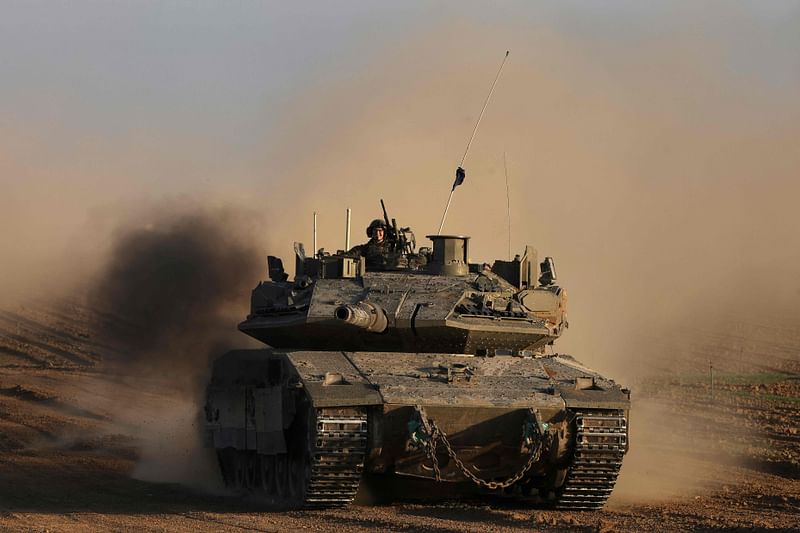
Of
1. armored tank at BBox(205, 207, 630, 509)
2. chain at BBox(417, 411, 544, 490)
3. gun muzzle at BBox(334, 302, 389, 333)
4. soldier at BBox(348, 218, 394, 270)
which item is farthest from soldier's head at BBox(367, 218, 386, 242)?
chain at BBox(417, 411, 544, 490)

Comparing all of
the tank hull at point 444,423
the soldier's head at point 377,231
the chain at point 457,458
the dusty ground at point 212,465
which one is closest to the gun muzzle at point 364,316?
the tank hull at point 444,423

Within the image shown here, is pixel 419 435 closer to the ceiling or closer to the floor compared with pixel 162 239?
closer to the floor

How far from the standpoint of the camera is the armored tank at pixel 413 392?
17.6 meters

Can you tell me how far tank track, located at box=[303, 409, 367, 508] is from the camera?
17.2 metres

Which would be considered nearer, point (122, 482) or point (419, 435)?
point (419, 435)

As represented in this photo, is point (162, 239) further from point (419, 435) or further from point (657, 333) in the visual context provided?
point (657, 333)

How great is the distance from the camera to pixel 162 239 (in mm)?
31109

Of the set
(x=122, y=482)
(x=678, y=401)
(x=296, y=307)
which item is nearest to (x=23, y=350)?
(x=678, y=401)

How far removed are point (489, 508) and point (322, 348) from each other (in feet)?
10.6

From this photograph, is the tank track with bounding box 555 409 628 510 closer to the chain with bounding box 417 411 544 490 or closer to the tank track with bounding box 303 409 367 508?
the chain with bounding box 417 411 544 490

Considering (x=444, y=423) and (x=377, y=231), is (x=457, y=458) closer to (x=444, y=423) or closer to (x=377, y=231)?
(x=444, y=423)

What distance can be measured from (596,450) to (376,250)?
5.58 metres

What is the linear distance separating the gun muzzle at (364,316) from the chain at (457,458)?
74.6 inches

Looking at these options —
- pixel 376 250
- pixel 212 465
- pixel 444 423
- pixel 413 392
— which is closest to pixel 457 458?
pixel 444 423
